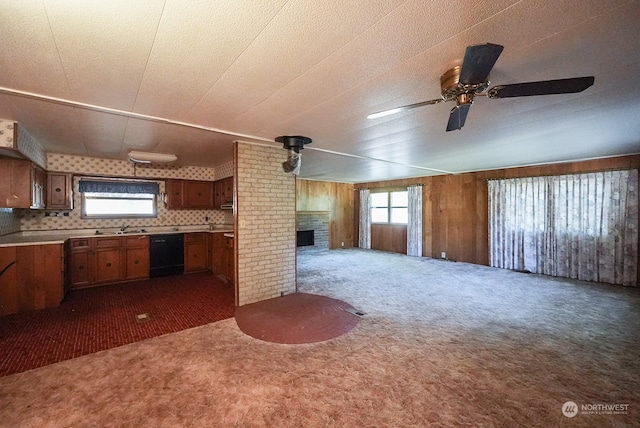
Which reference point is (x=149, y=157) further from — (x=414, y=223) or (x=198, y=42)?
(x=414, y=223)

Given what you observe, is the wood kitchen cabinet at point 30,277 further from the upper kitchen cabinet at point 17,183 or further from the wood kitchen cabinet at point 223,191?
the wood kitchen cabinet at point 223,191

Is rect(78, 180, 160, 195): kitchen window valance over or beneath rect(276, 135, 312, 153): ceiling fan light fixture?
beneath

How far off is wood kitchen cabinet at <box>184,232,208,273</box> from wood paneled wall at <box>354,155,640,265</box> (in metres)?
5.94

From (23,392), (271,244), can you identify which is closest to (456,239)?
(271,244)

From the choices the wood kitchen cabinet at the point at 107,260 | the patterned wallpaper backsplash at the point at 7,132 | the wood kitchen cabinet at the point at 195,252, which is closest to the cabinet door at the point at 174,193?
the wood kitchen cabinet at the point at 195,252

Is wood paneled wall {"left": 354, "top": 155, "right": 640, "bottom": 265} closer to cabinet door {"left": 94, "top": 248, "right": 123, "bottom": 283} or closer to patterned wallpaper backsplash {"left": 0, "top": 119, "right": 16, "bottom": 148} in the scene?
cabinet door {"left": 94, "top": 248, "right": 123, "bottom": 283}

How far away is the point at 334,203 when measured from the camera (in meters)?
9.06

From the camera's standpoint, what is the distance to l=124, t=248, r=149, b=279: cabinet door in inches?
195

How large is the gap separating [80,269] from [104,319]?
6.46ft

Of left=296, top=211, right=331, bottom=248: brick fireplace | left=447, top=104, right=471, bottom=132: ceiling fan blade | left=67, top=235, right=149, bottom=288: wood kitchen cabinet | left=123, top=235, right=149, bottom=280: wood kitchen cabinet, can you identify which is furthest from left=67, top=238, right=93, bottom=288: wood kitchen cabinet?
left=447, top=104, right=471, bottom=132: ceiling fan blade

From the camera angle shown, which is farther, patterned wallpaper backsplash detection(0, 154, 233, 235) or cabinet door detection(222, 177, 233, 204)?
cabinet door detection(222, 177, 233, 204)

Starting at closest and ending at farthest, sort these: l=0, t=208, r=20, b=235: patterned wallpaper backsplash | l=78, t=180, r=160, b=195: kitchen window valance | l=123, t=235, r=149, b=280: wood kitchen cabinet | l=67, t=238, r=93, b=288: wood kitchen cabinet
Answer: l=0, t=208, r=20, b=235: patterned wallpaper backsplash
l=67, t=238, r=93, b=288: wood kitchen cabinet
l=123, t=235, r=149, b=280: wood kitchen cabinet
l=78, t=180, r=160, b=195: kitchen window valance

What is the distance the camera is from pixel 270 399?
6.29 feet

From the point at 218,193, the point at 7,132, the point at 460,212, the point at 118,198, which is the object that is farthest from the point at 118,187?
the point at 460,212
